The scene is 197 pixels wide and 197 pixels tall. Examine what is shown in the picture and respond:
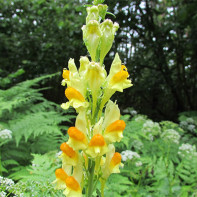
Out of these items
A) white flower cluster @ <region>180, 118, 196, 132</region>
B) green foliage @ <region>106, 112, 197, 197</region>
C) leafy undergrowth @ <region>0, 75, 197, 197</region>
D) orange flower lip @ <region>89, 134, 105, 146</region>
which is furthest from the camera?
white flower cluster @ <region>180, 118, 196, 132</region>

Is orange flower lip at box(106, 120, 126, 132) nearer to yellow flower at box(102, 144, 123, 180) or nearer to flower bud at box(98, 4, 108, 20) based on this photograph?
yellow flower at box(102, 144, 123, 180)

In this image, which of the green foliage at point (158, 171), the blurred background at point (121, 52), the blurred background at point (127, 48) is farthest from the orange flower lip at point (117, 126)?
the blurred background at point (127, 48)

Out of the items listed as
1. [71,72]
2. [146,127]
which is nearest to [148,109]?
[146,127]

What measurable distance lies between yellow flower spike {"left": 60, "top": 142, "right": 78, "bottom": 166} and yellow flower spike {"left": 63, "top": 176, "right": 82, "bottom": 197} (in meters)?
0.06

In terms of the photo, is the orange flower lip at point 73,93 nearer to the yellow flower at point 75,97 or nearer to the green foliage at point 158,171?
the yellow flower at point 75,97

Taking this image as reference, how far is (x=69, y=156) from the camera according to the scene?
2.77 ft

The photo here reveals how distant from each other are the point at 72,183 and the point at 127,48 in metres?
3.55

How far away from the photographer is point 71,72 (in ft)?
3.13

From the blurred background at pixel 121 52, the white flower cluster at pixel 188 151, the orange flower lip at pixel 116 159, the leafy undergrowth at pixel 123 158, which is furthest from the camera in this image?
the blurred background at pixel 121 52

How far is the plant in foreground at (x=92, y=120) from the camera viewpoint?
0.82 meters

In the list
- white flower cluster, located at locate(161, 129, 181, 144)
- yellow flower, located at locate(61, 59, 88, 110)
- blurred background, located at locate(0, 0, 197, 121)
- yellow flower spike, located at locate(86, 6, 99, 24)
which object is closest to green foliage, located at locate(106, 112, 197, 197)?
white flower cluster, located at locate(161, 129, 181, 144)

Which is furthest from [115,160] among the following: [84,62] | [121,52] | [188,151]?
[121,52]

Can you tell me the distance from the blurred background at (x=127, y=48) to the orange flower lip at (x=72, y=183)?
2.93 m

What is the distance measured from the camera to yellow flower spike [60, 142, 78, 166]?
2.73ft
